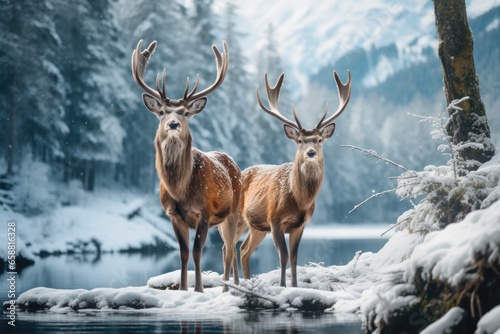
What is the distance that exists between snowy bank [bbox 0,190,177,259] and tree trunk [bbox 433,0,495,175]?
14753 millimetres

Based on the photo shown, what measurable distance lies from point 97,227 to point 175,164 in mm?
19156

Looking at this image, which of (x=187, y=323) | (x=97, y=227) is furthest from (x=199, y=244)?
(x=97, y=227)

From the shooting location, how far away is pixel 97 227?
2891cm

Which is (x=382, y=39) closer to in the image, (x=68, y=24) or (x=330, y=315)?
(x=68, y=24)

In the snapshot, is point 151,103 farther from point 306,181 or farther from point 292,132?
point 306,181

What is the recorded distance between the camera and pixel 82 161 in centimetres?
3403

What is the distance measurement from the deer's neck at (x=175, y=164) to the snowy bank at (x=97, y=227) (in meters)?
12.2

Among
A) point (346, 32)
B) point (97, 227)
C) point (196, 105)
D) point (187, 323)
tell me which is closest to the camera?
point (187, 323)

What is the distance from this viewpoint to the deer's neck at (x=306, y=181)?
1116cm

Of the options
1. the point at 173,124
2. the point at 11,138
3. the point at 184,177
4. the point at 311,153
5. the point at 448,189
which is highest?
the point at 11,138

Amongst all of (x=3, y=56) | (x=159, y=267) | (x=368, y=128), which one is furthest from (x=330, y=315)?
(x=368, y=128)

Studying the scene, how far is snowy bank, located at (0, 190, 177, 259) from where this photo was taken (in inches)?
1035

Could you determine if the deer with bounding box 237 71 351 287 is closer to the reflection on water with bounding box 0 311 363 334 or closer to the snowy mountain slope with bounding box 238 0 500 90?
the reflection on water with bounding box 0 311 363 334

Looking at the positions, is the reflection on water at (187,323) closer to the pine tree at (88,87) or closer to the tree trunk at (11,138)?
the tree trunk at (11,138)
